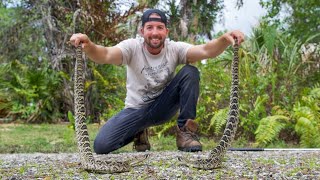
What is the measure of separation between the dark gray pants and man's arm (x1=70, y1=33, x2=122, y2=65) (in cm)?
67

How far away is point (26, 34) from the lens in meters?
16.4

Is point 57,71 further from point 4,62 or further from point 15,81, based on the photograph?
point 4,62

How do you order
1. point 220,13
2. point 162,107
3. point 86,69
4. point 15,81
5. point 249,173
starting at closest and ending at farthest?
point 249,173
point 162,107
point 86,69
point 15,81
point 220,13

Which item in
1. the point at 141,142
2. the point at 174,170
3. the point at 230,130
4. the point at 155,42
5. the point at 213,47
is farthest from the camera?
the point at 141,142

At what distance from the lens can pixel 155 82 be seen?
5.69 m

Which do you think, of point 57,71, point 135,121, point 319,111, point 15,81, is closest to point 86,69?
point 57,71

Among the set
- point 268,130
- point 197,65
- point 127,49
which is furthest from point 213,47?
point 197,65

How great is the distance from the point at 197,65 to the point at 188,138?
4.53 meters

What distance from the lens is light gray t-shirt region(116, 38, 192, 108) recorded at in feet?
18.4

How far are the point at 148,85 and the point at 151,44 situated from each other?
0.51 metres

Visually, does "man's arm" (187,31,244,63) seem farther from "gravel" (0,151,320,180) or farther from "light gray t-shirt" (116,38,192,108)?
"gravel" (0,151,320,180)

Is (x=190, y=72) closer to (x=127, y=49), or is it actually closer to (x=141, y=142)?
(x=127, y=49)

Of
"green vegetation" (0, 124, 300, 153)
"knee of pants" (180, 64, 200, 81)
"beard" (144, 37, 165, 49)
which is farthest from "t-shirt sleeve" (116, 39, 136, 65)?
"green vegetation" (0, 124, 300, 153)

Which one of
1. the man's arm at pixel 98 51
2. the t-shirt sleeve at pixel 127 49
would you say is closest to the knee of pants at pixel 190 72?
the t-shirt sleeve at pixel 127 49
